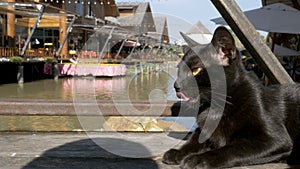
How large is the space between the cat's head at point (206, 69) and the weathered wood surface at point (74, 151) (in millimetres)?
405

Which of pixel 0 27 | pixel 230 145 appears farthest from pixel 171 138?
pixel 0 27

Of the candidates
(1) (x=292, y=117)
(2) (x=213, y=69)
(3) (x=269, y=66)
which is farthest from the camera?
(3) (x=269, y=66)

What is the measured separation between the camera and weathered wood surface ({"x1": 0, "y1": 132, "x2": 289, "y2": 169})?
1.85 meters

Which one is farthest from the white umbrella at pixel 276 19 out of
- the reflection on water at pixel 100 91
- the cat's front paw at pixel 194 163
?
the cat's front paw at pixel 194 163

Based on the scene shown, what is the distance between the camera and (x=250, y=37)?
2.33 metres

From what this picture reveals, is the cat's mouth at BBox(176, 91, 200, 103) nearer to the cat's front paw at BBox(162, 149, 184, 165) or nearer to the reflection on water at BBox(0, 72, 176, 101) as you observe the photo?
the cat's front paw at BBox(162, 149, 184, 165)

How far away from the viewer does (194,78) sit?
2254mm

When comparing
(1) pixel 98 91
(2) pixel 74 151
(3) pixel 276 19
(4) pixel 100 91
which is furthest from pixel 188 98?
(4) pixel 100 91

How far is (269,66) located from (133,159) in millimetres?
1114

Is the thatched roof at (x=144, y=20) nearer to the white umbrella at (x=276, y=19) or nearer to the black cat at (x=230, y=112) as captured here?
the black cat at (x=230, y=112)

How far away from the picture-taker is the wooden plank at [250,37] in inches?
90.0

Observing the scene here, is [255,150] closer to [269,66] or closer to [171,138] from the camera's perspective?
[269,66]

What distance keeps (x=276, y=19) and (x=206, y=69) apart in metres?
4.98

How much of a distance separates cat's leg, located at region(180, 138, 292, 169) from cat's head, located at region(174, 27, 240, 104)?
0.42m
